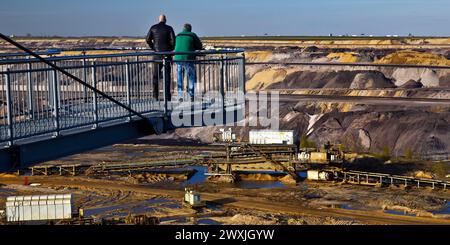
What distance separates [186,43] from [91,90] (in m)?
2.15

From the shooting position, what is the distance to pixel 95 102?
1434 centimetres

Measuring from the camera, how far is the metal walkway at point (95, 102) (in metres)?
12.9

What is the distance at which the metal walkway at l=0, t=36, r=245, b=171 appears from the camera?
12914 mm

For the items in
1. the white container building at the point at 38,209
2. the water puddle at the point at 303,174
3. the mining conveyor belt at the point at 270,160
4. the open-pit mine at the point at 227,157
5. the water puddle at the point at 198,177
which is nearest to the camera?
the open-pit mine at the point at 227,157

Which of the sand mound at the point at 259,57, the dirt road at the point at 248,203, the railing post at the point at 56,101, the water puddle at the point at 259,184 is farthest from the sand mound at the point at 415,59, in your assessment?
the railing post at the point at 56,101

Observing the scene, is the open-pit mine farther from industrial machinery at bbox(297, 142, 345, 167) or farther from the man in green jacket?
the man in green jacket

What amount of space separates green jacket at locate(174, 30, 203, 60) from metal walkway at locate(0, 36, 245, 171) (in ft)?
0.76

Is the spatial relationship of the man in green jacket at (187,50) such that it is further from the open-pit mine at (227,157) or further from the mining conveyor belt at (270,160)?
the mining conveyor belt at (270,160)

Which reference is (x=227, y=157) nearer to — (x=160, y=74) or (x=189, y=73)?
(x=189, y=73)

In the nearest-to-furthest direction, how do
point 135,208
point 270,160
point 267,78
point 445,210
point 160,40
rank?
point 160,40, point 445,210, point 135,208, point 270,160, point 267,78

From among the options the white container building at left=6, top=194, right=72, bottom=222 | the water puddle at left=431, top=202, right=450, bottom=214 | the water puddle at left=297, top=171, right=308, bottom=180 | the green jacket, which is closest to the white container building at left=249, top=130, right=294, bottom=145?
the water puddle at left=297, top=171, right=308, bottom=180

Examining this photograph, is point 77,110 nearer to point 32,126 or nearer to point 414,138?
point 32,126

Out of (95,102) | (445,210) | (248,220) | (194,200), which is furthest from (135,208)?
(95,102)
